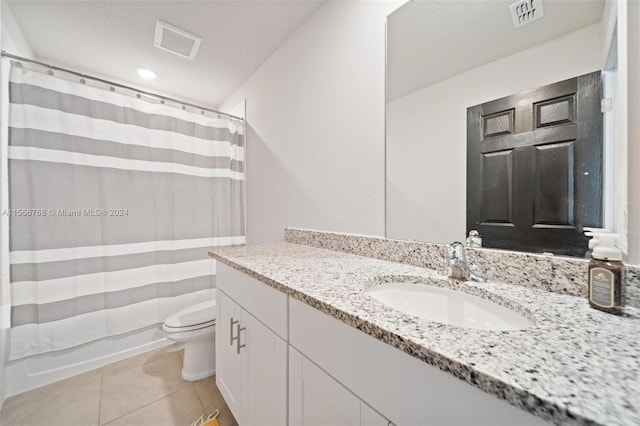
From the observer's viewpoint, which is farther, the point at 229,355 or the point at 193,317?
the point at 193,317

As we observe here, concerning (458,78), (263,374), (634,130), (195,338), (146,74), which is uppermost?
(146,74)

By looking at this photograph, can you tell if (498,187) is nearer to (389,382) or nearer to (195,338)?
(389,382)

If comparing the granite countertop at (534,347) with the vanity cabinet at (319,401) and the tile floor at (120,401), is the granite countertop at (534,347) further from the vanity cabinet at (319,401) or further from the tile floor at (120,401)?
the tile floor at (120,401)

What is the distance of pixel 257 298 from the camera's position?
93 cm

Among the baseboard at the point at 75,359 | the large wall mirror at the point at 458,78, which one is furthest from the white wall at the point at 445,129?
the baseboard at the point at 75,359

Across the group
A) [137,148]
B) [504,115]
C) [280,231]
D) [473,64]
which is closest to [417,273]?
[504,115]

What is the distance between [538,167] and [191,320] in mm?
1851

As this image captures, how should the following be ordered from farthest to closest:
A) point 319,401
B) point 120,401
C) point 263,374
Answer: point 120,401 → point 263,374 → point 319,401

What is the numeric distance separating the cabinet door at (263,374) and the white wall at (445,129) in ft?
2.17

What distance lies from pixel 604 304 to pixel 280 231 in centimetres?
157

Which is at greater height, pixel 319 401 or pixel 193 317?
pixel 319 401

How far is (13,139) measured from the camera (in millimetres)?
1358

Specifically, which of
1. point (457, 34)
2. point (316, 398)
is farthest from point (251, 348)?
point (457, 34)

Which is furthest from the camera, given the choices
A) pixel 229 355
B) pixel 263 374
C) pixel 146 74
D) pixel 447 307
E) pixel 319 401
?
pixel 146 74
